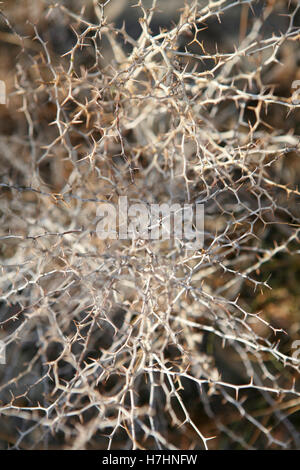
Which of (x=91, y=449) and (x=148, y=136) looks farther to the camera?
(x=148, y=136)

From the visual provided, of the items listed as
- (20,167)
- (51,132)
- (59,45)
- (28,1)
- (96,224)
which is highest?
(28,1)

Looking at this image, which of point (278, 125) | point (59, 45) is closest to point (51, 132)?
point (59, 45)

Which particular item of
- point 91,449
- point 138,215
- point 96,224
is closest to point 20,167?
point 96,224

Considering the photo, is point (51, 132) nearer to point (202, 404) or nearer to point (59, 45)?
point (59, 45)

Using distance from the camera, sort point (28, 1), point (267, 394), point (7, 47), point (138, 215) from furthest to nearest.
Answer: point (7, 47) → point (28, 1) → point (267, 394) → point (138, 215)

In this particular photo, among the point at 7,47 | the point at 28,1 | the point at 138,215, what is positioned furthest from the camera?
the point at 7,47
